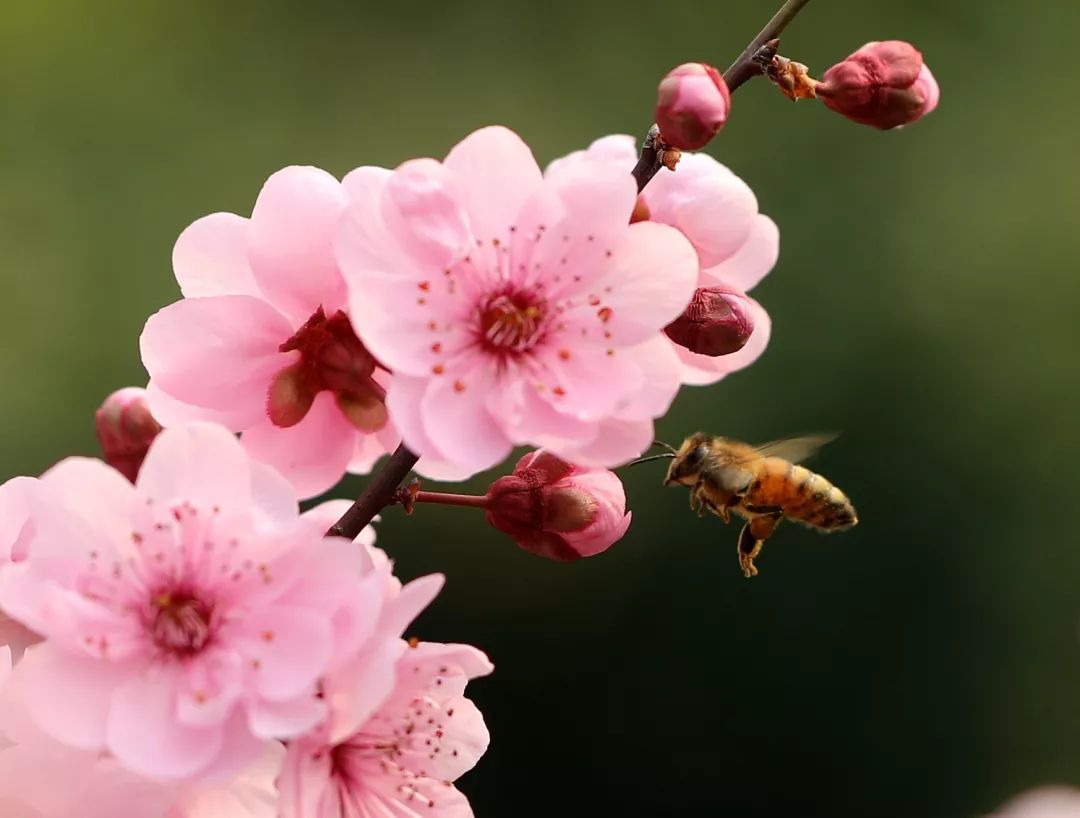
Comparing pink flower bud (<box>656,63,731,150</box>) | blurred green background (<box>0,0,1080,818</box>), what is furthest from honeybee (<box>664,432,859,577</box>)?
blurred green background (<box>0,0,1080,818</box>)

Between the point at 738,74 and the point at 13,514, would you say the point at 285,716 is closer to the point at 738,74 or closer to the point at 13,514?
the point at 13,514

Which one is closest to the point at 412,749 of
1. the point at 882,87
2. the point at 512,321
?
the point at 512,321

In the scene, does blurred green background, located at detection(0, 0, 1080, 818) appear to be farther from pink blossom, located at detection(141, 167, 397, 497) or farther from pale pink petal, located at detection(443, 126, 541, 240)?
pale pink petal, located at detection(443, 126, 541, 240)

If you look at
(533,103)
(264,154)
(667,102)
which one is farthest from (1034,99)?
(667,102)

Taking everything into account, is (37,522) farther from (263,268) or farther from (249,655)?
(263,268)

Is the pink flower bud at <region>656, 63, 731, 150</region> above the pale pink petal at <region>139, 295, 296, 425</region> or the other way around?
above

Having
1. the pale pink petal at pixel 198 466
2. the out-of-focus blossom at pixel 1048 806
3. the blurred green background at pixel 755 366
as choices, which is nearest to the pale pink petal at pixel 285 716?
the pale pink petal at pixel 198 466
